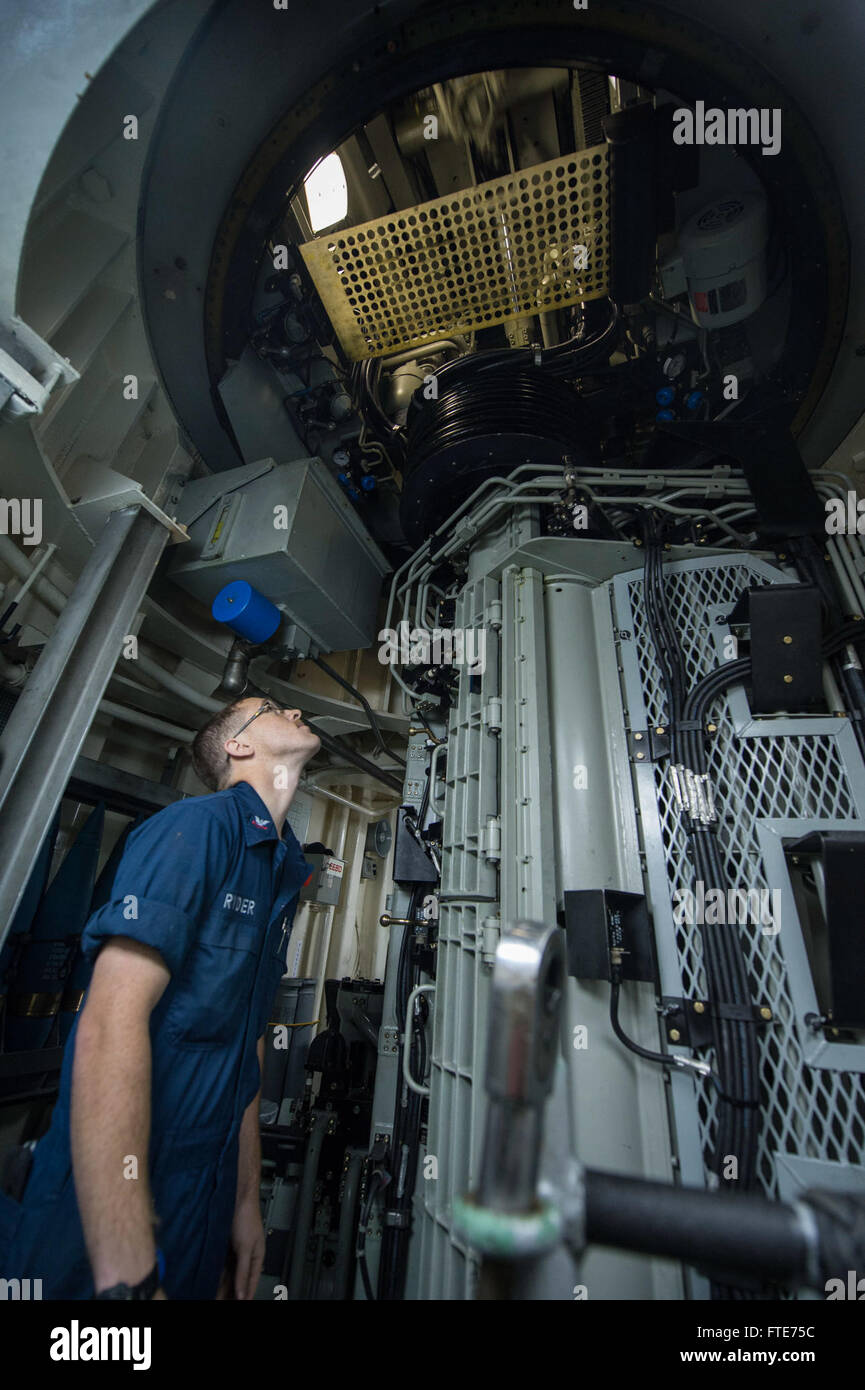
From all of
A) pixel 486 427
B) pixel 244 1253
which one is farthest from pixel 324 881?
pixel 486 427

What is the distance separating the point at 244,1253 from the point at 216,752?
172 centimetres

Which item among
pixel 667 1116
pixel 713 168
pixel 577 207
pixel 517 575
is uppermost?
pixel 713 168

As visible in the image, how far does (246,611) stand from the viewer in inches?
134

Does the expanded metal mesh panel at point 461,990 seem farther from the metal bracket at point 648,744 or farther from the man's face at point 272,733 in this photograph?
the man's face at point 272,733

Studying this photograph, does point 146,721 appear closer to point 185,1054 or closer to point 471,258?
point 185,1054

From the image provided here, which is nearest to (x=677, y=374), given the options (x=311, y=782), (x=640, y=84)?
(x=640, y=84)

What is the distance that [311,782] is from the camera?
5688 mm

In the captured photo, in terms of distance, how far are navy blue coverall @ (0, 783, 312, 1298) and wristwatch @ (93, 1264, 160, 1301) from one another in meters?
0.25

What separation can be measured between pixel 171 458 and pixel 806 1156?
4.34m

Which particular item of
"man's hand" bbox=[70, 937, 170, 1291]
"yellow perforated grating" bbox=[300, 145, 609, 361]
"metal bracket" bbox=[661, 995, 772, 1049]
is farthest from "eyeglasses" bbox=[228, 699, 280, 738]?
"yellow perforated grating" bbox=[300, 145, 609, 361]

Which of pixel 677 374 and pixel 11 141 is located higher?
pixel 677 374

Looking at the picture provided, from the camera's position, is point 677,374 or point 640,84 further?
point 677,374

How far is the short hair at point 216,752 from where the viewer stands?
2479mm
